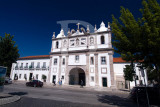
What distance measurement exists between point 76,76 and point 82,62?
486cm

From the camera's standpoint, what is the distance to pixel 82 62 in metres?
26.1

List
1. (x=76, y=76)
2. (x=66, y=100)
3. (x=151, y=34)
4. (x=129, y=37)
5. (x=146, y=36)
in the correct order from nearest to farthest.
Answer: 1. (x=151, y=34)
2. (x=146, y=36)
3. (x=129, y=37)
4. (x=66, y=100)
5. (x=76, y=76)

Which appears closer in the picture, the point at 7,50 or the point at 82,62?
the point at 7,50

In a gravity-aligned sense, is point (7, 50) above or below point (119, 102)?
above

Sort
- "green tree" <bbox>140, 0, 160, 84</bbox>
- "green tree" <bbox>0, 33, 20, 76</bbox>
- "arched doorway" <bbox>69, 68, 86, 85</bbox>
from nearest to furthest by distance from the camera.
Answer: "green tree" <bbox>140, 0, 160, 84</bbox>, "green tree" <bbox>0, 33, 20, 76</bbox>, "arched doorway" <bbox>69, 68, 86, 85</bbox>

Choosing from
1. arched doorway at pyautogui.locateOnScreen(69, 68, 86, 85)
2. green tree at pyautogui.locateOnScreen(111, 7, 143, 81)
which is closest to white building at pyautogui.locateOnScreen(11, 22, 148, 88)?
arched doorway at pyautogui.locateOnScreen(69, 68, 86, 85)

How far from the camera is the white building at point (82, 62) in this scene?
23.7 m

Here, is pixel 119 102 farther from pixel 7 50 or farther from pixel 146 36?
pixel 7 50

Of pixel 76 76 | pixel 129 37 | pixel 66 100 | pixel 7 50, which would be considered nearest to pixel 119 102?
pixel 66 100

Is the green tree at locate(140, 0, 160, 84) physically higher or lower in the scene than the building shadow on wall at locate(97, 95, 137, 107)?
higher

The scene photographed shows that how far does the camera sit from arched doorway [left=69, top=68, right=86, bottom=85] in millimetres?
27281

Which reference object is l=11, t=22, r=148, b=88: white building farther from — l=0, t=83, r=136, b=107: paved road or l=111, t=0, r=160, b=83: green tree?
l=111, t=0, r=160, b=83: green tree

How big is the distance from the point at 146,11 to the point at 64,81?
79.6ft

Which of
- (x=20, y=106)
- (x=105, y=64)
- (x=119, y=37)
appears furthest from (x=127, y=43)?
(x=105, y=64)
